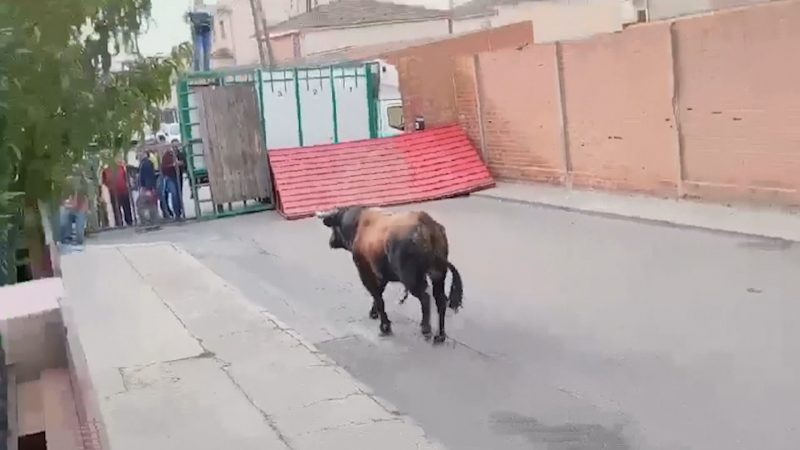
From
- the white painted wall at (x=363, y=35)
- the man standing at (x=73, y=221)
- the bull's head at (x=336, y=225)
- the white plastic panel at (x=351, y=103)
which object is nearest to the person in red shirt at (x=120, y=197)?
the man standing at (x=73, y=221)

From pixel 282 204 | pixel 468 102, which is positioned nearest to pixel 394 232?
pixel 282 204

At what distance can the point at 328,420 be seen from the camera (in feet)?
11.9

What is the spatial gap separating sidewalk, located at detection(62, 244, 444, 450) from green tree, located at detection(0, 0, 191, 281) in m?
1.89

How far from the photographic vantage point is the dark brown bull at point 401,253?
6.43 metres

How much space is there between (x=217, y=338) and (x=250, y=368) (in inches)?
29.4

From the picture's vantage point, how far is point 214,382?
4.32 meters

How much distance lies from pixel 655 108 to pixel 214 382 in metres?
10.1

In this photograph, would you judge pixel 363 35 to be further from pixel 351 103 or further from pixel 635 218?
pixel 635 218

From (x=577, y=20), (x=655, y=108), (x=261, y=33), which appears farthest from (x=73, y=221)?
(x=261, y=33)

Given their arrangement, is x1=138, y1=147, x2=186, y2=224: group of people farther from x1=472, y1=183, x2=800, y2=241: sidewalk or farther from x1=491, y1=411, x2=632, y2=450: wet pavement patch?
x1=491, y1=411, x2=632, y2=450: wet pavement patch

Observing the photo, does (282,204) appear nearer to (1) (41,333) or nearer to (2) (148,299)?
(2) (148,299)

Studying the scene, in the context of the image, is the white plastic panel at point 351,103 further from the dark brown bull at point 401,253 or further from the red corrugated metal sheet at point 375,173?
the dark brown bull at point 401,253

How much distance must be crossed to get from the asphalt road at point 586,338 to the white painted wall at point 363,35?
22.2m

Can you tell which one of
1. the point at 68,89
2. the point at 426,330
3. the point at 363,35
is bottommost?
the point at 426,330
